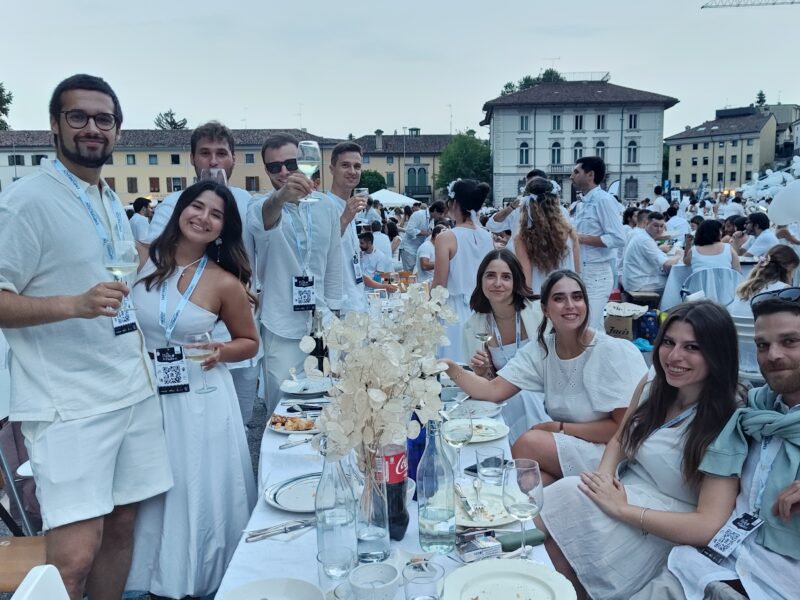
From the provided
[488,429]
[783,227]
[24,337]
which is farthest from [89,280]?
[783,227]

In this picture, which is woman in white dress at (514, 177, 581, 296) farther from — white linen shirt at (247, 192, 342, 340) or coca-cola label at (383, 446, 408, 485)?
coca-cola label at (383, 446, 408, 485)

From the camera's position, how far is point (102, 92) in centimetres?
216

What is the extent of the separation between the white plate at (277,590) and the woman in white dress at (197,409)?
39.6 inches

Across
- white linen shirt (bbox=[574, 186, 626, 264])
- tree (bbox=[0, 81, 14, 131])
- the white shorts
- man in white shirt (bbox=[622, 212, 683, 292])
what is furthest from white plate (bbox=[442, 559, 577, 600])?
tree (bbox=[0, 81, 14, 131])

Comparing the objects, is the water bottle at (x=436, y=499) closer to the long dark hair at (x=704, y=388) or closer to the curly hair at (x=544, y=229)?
the long dark hair at (x=704, y=388)

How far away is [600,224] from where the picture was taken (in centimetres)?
582

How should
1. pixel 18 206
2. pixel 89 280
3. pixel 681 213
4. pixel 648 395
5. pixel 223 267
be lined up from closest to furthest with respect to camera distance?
pixel 18 206
pixel 89 280
pixel 648 395
pixel 223 267
pixel 681 213

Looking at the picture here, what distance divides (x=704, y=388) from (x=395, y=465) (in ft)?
4.03

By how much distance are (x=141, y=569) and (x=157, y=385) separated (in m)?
0.73

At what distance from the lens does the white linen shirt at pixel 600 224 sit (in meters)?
5.73

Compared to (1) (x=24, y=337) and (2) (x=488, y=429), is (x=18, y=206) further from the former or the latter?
(2) (x=488, y=429)

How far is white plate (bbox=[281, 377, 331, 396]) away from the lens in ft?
9.82

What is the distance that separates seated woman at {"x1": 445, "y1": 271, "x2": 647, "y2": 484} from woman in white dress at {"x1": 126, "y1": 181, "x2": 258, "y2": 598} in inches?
41.1

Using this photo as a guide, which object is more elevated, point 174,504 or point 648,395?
point 648,395
